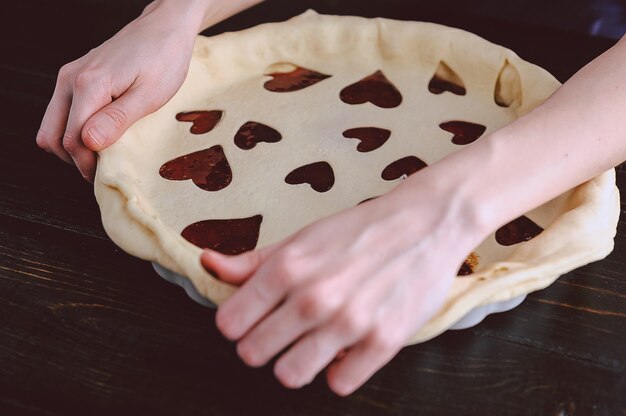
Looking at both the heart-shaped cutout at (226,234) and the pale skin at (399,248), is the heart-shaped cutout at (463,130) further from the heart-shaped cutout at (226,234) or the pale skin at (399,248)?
the heart-shaped cutout at (226,234)

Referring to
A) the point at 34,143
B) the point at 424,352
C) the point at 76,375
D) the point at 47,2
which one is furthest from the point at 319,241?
the point at 47,2

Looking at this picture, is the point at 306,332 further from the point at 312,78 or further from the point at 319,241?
A: the point at 312,78

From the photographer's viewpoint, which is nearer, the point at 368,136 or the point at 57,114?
the point at 57,114

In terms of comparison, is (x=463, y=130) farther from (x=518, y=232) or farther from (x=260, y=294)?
(x=260, y=294)

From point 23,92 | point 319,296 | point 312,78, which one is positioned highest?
point 319,296

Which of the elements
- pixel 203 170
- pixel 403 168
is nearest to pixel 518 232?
pixel 403 168

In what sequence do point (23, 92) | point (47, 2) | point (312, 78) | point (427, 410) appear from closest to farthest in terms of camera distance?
point (427, 410), point (312, 78), point (23, 92), point (47, 2)

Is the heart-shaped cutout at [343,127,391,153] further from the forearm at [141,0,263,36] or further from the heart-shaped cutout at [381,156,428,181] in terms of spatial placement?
the forearm at [141,0,263,36]

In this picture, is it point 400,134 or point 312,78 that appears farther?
point 312,78
